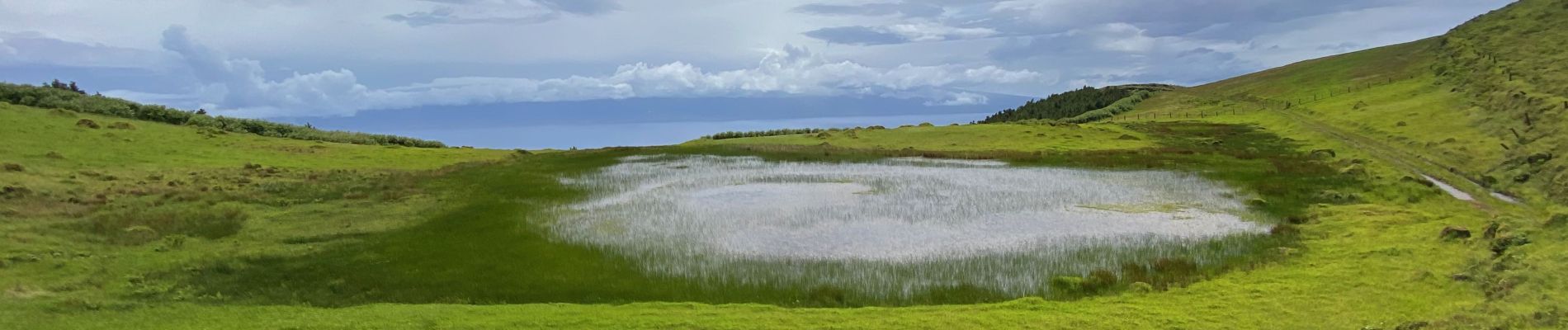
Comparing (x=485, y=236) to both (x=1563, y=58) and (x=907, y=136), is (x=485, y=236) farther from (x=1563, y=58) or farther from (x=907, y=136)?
(x=1563, y=58)

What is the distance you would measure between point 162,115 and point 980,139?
65701 millimetres

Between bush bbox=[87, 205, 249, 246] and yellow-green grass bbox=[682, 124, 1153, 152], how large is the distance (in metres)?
42.6

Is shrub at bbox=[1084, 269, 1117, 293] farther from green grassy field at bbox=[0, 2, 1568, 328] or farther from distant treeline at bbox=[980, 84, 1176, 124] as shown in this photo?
distant treeline at bbox=[980, 84, 1176, 124]

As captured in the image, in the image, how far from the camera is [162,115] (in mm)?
63250

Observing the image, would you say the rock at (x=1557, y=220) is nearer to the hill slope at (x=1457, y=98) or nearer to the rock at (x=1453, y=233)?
the rock at (x=1453, y=233)

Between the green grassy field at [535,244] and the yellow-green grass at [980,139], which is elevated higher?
the yellow-green grass at [980,139]

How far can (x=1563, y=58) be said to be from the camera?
63531 millimetres

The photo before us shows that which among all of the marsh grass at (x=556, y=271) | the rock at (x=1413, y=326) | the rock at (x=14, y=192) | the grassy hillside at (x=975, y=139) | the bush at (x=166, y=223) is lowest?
the rock at (x=1413, y=326)

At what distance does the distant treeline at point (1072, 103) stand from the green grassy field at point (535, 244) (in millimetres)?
89412

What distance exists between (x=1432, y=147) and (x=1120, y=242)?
123 ft

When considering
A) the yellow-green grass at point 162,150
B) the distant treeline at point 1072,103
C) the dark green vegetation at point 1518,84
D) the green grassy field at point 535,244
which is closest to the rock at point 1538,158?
the dark green vegetation at point 1518,84

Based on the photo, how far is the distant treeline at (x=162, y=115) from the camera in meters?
58.4

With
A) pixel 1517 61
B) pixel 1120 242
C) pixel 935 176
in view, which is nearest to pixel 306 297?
pixel 1120 242

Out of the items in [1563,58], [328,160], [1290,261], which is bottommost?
[1290,261]
